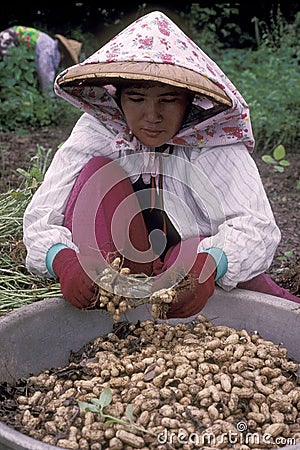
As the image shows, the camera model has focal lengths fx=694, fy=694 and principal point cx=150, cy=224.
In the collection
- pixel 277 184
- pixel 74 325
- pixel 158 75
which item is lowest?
pixel 277 184

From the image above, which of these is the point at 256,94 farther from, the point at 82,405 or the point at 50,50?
the point at 82,405

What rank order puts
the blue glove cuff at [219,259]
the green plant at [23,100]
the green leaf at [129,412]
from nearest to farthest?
the green leaf at [129,412], the blue glove cuff at [219,259], the green plant at [23,100]

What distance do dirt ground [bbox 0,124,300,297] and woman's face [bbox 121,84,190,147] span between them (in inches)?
30.0

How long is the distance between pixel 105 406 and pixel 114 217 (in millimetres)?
626

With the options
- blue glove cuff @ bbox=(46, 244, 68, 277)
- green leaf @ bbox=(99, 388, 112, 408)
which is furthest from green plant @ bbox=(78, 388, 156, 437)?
blue glove cuff @ bbox=(46, 244, 68, 277)

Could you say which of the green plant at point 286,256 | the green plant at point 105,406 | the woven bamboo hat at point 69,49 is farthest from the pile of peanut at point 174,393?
the woven bamboo hat at point 69,49

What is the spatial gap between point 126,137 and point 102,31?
6.17 metres

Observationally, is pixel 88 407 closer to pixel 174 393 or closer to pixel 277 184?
pixel 174 393

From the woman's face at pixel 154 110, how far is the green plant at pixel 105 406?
73 cm

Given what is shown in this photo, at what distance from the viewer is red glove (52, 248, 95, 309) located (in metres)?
1.64

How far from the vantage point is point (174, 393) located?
1.46 metres

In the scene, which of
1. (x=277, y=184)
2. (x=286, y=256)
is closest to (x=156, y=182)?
(x=286, y=256)

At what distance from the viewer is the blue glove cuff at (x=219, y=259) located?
1.77 m

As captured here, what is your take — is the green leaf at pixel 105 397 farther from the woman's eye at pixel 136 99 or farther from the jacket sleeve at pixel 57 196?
the woman's eye at pixel 136 99
